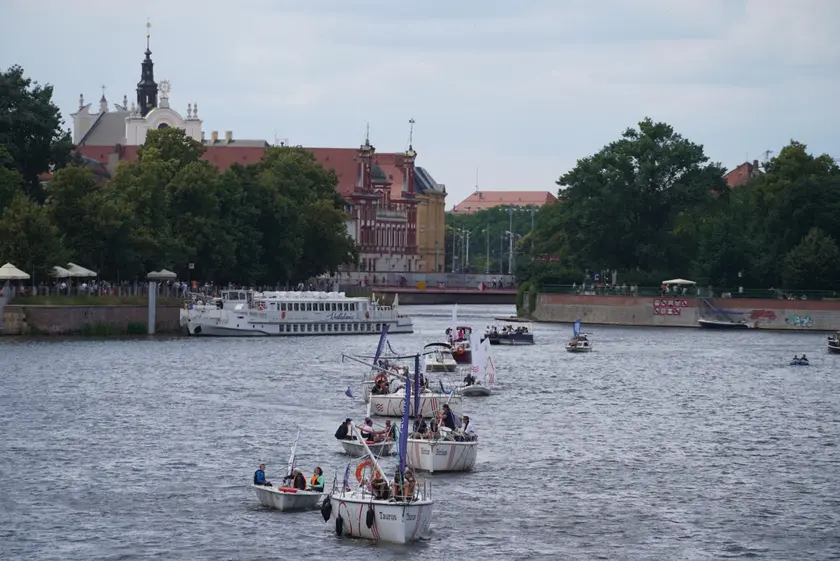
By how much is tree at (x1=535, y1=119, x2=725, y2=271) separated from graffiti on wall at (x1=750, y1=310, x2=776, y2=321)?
17.3 metres

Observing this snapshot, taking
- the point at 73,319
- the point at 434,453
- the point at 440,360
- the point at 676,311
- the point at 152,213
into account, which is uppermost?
the point at 152,213

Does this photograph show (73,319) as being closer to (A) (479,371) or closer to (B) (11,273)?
(B) (11,273)

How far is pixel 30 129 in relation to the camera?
158m

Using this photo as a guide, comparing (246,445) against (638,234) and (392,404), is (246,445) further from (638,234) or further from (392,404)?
(638,234)

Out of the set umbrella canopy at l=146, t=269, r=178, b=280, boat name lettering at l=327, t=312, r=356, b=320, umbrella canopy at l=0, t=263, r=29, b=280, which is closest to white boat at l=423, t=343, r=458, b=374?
umbrella canopy at l=146, t=269, r=178, b=280

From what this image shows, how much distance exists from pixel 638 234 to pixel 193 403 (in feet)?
349

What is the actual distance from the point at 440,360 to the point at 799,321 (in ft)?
213

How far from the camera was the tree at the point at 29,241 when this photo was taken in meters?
130

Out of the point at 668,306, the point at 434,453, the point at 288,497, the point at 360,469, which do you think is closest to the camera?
the point at 360,469

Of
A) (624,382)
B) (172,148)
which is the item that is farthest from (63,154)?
(624,382)

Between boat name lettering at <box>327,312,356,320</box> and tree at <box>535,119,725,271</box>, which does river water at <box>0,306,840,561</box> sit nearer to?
boat name lettering at <box>327,312,356,320</box>

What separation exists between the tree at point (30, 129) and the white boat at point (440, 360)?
172ft

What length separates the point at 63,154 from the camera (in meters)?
162

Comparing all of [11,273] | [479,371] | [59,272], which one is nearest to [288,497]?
[479,371]
